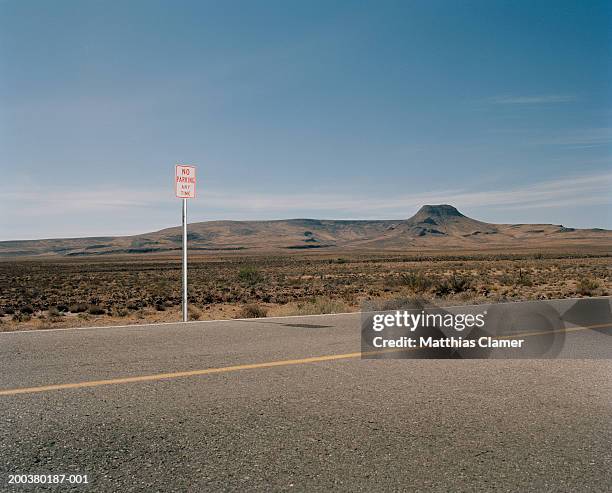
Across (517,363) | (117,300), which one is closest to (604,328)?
(517,363)

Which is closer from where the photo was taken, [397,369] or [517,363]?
[397,369]

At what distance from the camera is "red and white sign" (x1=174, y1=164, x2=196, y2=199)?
431 inches

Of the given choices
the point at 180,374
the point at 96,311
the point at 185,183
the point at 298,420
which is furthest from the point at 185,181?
the point at 96,311

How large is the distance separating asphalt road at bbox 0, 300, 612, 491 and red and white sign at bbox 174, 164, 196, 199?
176 inches

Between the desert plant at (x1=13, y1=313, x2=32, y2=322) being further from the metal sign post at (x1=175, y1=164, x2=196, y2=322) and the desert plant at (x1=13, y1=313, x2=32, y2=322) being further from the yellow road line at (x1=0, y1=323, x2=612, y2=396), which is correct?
the yellow road line at (x1=0, y1=323, x2=612, y2=396)

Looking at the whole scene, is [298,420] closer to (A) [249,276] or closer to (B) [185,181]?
(B) [185,181]

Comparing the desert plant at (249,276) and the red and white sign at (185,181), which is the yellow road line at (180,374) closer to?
the red and white sign at (185,181)

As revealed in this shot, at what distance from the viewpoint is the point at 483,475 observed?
11.0ft

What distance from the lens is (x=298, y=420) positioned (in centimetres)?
429

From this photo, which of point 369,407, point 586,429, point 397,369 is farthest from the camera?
point 397,369

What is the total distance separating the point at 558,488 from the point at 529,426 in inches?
43.5

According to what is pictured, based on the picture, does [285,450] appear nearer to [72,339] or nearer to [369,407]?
[369,407]

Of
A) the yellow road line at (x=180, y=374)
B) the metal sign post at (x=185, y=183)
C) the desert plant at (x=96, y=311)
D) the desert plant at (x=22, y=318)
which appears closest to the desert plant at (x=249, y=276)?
the desert plant at (x=96, y=311)

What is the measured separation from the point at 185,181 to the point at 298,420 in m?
7.69
